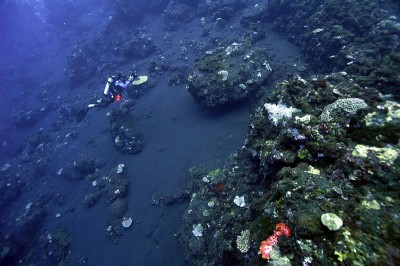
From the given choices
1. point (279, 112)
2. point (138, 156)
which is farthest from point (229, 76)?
point (138, 156)

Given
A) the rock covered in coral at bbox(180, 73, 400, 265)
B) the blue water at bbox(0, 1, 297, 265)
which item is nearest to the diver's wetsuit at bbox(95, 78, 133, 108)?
the blue water at bbox(0, 1, 297, 265)

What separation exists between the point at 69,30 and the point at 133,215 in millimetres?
34594

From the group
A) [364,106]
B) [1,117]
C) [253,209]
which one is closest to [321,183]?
[253,209]

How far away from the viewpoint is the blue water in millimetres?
9992

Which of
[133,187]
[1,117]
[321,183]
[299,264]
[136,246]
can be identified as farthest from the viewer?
[1,117]

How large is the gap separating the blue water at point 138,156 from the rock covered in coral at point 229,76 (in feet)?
2.70

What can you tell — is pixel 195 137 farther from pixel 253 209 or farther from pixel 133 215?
pixel 253 209

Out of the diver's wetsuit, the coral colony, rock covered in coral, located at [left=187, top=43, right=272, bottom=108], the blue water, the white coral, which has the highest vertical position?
the coral colony

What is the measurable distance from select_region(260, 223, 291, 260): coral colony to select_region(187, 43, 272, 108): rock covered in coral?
328 inches

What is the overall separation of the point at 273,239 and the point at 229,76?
29.0 ft

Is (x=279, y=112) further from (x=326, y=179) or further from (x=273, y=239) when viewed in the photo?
(x=273, y=239)

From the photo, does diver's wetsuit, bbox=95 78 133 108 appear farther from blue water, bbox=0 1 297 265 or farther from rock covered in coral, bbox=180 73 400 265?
rock covered in coral, bbox=180 73 400 265

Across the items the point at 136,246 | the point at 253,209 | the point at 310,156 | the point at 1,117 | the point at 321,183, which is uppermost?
the point at 321,183

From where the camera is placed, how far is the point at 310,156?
166 inches
